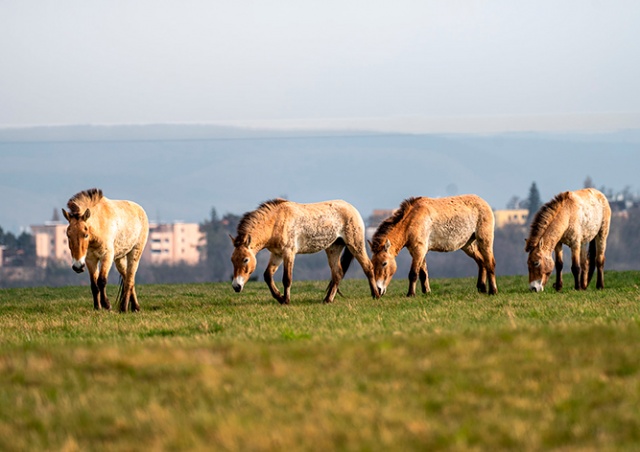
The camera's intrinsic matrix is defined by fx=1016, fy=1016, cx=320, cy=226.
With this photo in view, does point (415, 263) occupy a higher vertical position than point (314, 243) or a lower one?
lower

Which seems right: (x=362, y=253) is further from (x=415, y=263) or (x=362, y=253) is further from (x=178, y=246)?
(x=178, y=246)

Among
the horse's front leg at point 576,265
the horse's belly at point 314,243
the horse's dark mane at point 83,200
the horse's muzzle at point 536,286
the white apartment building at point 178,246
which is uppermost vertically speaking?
the horse's dark mane at point 83,200

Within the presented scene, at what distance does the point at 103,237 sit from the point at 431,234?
757cm

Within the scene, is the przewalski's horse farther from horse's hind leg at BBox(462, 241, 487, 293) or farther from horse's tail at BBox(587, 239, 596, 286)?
horse's tail at BBox(587, 239, 596, 286)

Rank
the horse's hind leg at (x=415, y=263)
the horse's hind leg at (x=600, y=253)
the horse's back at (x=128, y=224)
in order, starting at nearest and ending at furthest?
the horse's back at (x=128, y=224) < the horse's hind leg at (x=415, y=263) < the horse's hind leg at (x=600, y=253)

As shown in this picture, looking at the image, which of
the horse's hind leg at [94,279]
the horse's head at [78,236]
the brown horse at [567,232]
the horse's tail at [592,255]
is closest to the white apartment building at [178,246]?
the horse's tail at [592,255]

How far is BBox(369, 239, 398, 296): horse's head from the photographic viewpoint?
883 inches

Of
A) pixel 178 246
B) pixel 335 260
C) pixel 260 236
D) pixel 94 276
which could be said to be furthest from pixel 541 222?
pixel 178 246

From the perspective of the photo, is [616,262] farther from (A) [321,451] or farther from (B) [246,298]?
(A) [321,451]

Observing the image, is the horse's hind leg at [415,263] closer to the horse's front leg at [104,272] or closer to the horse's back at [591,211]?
the horse's back at [591,211]

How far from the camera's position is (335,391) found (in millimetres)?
9375

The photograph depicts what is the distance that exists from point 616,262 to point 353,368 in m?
145

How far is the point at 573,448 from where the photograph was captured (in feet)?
26.3

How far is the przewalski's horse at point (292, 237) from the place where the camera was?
21.4 metres
